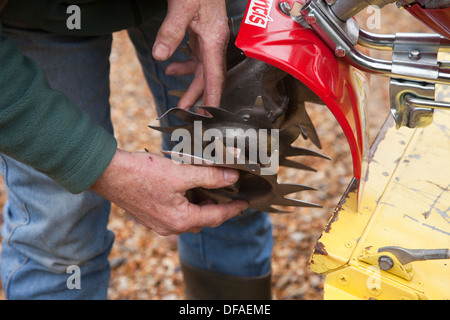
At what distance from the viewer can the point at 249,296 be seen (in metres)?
1.89

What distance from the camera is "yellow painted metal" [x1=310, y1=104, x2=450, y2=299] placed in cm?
112

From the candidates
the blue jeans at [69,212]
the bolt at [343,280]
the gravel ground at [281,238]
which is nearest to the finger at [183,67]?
the blue jeans at [69,212]

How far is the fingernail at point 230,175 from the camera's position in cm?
130

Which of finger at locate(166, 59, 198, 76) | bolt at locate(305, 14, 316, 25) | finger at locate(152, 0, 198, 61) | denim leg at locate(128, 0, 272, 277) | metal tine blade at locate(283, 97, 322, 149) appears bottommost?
denim leg at locate(128, 0, 272, 277)

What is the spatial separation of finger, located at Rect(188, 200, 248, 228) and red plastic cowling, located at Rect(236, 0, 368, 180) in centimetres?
36

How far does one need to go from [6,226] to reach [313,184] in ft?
4.98

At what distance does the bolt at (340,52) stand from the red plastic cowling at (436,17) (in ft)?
0.48

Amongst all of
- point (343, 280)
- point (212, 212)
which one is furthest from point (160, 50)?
point (343, 280)

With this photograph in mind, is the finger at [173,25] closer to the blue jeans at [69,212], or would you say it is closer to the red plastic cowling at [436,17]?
the blue jeans at [69,212]

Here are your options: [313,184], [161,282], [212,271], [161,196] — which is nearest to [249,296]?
[212,271]

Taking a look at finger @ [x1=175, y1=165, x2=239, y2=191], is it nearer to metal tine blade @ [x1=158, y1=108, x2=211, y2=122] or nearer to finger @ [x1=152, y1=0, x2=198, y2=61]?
metal tine blade @ [x1=158, y1=108, x2=211, y2=122]

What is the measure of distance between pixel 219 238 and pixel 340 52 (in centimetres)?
91

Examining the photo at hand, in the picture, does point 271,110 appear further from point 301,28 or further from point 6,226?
point 6,226

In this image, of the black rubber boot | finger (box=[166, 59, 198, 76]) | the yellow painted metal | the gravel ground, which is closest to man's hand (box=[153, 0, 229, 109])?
finger (box=[166, 59, 198, 76])
